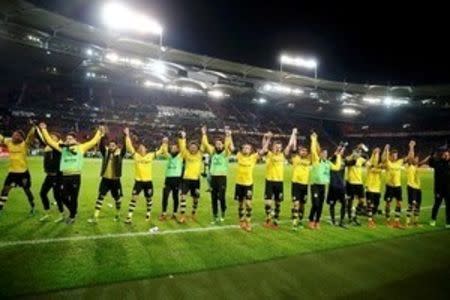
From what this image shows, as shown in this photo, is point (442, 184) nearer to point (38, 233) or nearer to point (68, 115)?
point (38, 233)

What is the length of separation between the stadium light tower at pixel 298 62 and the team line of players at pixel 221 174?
127ft

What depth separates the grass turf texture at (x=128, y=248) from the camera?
721 centimetres

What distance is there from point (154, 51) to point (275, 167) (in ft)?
103

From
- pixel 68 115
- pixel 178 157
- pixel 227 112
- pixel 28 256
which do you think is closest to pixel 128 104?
pixel 68 115

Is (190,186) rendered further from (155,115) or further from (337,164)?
(155,115)

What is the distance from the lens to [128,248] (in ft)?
30.3

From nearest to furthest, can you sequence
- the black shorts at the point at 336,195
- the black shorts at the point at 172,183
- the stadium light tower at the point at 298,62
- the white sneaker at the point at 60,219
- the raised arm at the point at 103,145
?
the white sneaker at the point at 60,219 → the raised arm at the point at 103,145 → the black shorts at the point at 172,183 → the black shorts at the point at 336,195 → the stadium light tower at the point at 298,62

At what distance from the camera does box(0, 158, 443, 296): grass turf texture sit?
23.6 feet

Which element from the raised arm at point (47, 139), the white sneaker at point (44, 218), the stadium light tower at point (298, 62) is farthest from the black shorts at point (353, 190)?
the stadium light tower at point (298, 62)

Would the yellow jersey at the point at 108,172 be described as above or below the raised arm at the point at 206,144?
below

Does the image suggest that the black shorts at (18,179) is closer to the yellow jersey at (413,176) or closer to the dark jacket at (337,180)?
the dark jacket at (337,180)

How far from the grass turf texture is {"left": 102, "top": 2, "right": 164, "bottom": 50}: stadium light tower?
2557cm

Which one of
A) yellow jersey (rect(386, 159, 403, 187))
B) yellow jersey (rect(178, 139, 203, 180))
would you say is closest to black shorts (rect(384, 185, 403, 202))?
yellow jersey (rect(386, 159, 403, 187))

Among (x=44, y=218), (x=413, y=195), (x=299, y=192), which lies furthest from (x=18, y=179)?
(x=413, y=195)
